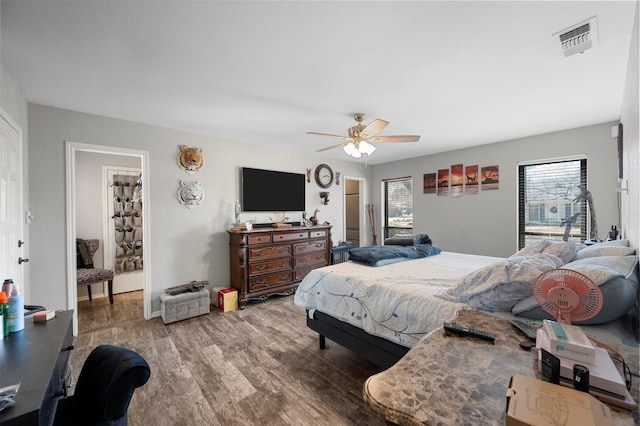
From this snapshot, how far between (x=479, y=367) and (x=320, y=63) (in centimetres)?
204

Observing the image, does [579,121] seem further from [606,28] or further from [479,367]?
[479,367]

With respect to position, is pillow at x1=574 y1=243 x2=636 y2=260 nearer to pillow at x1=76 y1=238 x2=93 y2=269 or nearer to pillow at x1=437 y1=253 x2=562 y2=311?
pillow at x1=437 y1=253 x2=562 y2=311

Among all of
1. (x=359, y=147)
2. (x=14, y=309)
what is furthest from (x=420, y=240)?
(x=14, y=309)

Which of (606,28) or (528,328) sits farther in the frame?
(606,28)

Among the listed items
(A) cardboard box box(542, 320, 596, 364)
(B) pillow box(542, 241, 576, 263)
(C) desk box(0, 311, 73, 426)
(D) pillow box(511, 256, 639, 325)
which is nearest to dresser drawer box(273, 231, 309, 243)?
(C) desk box(0, 311, 73, 426)

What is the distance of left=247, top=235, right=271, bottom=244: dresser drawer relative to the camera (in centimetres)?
377

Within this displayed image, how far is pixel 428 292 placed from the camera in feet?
6.05

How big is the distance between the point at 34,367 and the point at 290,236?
Result: 3.29m

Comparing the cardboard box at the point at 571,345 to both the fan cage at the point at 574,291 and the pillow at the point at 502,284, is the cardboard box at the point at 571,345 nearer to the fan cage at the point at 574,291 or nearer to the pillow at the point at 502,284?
the fan cage at the point at 574,291

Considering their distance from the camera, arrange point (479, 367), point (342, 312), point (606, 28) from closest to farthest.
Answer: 1. point (479, 367)
2. point (606, 28)
3. point (342, 312)

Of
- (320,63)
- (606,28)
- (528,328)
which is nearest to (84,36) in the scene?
(320,63)

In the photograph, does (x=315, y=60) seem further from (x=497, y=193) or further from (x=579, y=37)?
(x=497, y=193)

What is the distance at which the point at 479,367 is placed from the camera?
2.88ft

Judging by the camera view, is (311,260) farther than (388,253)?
Yes
